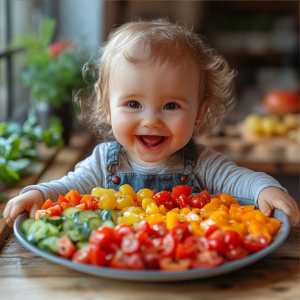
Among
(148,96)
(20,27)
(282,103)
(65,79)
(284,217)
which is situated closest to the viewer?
(284,217)

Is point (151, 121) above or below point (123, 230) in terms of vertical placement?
above

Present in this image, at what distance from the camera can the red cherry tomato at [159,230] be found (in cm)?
83

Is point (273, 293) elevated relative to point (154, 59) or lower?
lower

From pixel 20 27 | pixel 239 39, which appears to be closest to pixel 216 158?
pixel 20 27

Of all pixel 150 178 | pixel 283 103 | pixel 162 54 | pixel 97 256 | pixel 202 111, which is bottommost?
pixel 283 103

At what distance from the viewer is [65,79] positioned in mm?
2391

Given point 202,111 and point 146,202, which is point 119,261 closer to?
point 146,202

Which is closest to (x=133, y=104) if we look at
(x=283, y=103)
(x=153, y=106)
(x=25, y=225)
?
(x=153, y=106)

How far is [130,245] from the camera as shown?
0.75 m

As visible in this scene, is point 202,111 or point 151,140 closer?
point 151,140

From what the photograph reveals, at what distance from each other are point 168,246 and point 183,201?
10.6 inches

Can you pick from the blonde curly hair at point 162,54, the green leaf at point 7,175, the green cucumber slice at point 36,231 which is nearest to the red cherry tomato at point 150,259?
the green cucumber slice at point 36,231

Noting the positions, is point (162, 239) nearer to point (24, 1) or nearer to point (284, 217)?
point (284, 217)

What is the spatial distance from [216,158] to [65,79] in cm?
135
